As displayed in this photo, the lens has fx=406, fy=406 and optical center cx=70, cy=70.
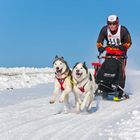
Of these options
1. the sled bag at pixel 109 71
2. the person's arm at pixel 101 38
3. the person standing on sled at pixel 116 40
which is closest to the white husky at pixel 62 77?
the sled bag at pixel 109 71

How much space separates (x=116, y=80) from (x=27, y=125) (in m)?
3.86

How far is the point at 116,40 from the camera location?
10.3m

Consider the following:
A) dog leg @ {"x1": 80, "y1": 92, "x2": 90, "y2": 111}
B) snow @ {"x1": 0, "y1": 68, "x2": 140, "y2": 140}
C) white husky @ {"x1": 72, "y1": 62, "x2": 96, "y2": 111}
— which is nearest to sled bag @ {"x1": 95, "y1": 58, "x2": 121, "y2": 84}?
snow @ {"x1": 0, "y1": 68, "x2": 140, "y2": 140}

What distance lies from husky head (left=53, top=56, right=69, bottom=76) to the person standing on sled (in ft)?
7.45

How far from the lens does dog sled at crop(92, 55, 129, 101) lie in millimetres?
10078

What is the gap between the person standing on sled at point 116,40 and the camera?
396 inches

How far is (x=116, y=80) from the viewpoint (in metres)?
10.2

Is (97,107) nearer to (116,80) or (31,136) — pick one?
(116,80)

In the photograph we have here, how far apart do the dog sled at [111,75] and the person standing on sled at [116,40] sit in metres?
0.03

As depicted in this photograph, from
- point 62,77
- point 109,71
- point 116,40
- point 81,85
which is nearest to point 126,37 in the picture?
point 116,40

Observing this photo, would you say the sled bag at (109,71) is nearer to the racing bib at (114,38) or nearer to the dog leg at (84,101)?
the racing bib at (114,38)

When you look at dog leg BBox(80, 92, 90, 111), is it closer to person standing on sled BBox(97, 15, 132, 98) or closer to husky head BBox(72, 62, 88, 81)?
husky head BBox(72, 62, 88, 81)

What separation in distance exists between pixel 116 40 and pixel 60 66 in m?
2.63

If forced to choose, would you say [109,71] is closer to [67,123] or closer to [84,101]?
[84,101]
